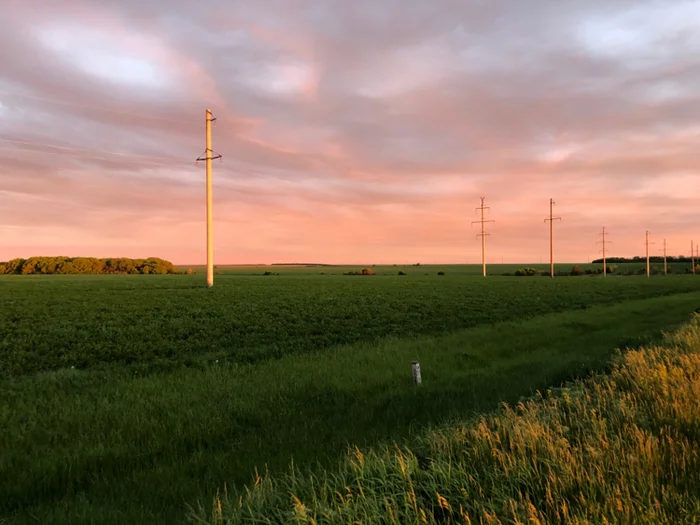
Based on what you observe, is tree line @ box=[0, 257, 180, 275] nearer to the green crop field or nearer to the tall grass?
the green crop field

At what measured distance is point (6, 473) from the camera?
6.35m

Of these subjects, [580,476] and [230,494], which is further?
[230,494]

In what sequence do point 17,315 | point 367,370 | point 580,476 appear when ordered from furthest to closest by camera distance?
1. point 17,315
2. point 367,370
3. point 580,476

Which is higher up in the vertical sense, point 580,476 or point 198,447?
point 580,476

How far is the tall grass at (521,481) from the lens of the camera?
389cm

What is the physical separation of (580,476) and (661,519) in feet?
2.35

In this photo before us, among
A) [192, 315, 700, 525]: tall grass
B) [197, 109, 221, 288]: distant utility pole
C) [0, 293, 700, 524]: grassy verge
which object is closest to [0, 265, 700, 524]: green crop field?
[0, 293, 700, 524]: grassy verge

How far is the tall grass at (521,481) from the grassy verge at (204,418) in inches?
59.0

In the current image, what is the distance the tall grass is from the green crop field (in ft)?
4.30

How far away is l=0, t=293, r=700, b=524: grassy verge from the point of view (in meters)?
5.90

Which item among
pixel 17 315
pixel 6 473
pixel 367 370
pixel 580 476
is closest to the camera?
pixel 580 476

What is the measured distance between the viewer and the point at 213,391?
10.3 m

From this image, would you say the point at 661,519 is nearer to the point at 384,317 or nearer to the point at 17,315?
the point at 384,317

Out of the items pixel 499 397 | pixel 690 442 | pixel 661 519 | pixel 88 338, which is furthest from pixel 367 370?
pixel 88 338
